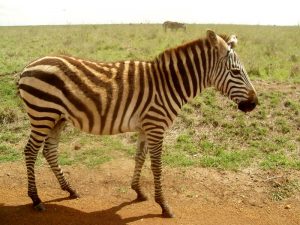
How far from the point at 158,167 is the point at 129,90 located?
122 cm

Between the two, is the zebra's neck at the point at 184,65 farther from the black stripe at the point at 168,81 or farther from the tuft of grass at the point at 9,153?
the tuft of grass at the point at 9,153

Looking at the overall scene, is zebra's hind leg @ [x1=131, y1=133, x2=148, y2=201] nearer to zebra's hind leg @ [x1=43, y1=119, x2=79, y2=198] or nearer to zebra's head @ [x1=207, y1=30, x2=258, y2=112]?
zebra's hind leg @ [x1=43, y1=119, x2=79, y2=198]

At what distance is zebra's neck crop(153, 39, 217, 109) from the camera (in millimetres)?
6137

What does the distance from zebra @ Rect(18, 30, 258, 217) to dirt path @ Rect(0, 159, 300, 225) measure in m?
0.34

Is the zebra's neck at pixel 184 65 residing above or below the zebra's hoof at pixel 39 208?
above

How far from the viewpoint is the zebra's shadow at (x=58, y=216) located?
229 inches

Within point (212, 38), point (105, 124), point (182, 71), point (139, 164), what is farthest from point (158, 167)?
point (212, 38)

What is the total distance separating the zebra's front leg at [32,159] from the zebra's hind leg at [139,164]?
1502mm

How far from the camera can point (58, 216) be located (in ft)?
19.7

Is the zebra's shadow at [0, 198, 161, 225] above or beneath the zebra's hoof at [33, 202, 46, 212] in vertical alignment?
beneath

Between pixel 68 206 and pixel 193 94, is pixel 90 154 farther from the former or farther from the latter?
pixel 193 94

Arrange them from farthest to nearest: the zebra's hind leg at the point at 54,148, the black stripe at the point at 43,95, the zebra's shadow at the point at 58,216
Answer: the zebra's hind leg at the point at 54,148 < the zebra's shadow at the point at 58,216 < the black stripe at the point at 43,95

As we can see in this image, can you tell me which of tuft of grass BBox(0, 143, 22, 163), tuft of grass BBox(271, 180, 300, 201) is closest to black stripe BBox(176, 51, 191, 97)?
tuft of grass BBox(271, 180, 300, 201)

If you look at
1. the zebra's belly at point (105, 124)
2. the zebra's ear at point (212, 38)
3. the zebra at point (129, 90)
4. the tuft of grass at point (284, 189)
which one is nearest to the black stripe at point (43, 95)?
the zebra at point (129, 90)
